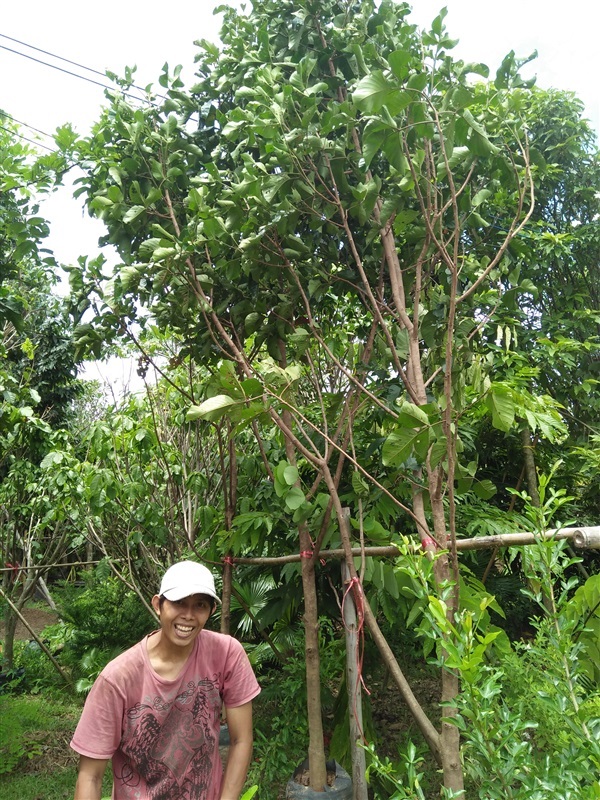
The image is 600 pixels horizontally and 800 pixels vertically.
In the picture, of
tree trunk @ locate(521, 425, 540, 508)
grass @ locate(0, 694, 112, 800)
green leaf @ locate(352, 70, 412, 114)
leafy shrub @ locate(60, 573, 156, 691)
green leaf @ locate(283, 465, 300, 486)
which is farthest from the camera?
leafy shrub @ locate(60, 573, 156, 691)

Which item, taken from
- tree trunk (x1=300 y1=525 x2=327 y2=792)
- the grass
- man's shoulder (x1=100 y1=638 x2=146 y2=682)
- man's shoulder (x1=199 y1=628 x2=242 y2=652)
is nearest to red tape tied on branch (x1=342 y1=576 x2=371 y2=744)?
tree trunk (x1=300 y1=525 x2=327 y2=792)

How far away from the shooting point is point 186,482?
162 inches

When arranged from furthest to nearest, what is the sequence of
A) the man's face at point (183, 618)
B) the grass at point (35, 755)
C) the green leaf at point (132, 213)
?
the grass at point (35, 755)
the green leaf at point (132, 213)
the man's face at point (183, 618)

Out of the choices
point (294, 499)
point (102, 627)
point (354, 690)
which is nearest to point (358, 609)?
point (354, 690)

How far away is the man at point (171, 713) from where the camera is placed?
64.8 inches

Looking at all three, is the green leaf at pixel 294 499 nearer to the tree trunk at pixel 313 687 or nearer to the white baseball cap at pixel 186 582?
the tree trunk at pixel 313 687

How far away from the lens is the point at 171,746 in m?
1.72

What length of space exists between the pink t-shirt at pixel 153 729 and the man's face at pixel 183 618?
9 cm

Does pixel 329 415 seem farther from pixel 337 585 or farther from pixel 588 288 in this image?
pixel 588 288

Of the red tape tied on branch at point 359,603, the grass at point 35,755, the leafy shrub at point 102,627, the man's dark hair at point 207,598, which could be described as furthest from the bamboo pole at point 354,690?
the leafy shrub at point 102,627

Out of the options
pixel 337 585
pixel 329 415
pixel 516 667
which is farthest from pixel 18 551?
pixel 516 667

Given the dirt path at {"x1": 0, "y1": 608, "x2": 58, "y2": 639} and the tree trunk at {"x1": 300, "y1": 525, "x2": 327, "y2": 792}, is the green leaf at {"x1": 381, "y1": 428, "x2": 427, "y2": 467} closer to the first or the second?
the tree trunk at {"x1": 300, "y1": 525, "x2": 327, "y2": 792}

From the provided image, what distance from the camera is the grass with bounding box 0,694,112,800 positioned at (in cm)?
380

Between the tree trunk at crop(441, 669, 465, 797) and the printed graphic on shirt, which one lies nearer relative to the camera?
the printed graphic on shirt
